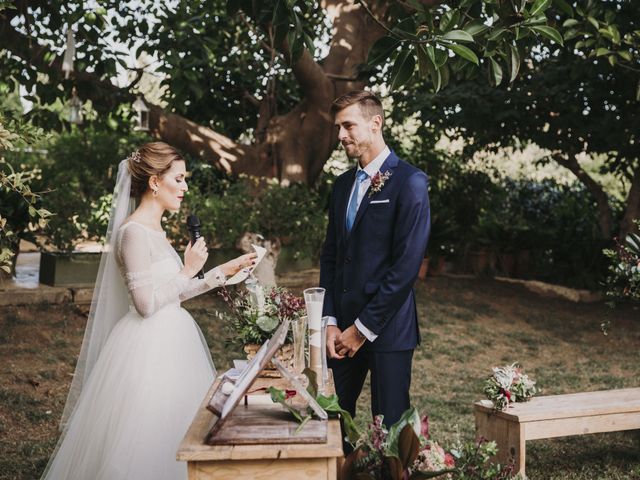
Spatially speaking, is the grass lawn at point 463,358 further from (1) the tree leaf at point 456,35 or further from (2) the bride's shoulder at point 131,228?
(1) the tree leaf at point 456,35

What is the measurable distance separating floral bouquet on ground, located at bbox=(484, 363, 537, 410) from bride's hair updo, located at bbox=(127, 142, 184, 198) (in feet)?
6.93

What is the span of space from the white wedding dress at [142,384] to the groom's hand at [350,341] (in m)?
0.60

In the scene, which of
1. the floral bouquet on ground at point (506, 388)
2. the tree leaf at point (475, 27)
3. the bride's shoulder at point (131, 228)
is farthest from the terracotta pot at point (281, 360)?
the tree leaf at point (475, 27)

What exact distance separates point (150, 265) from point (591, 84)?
6.79m

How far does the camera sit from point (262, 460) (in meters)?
2.43

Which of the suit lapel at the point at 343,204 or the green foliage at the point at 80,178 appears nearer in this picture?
the suit lapel at the point at 343,204

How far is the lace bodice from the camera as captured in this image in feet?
11.5

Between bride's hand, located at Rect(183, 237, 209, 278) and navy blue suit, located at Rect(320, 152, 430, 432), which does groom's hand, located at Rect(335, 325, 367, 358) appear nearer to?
navy blue suit, located at Rect(320, 152, 430, 432)

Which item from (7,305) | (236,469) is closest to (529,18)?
(236,469)

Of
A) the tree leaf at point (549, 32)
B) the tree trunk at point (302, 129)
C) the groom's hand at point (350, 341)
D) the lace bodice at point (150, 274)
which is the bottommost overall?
the groom's hand at point (350, 341)

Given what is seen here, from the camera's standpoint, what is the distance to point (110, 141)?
1141 centimetres

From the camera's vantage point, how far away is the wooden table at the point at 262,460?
2.38m

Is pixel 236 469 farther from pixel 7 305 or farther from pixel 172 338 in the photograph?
pixel 7 305

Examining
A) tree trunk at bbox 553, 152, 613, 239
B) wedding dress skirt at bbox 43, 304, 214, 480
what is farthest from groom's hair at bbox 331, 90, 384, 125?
tree trunk at bbox 553, 152, 613, 239
